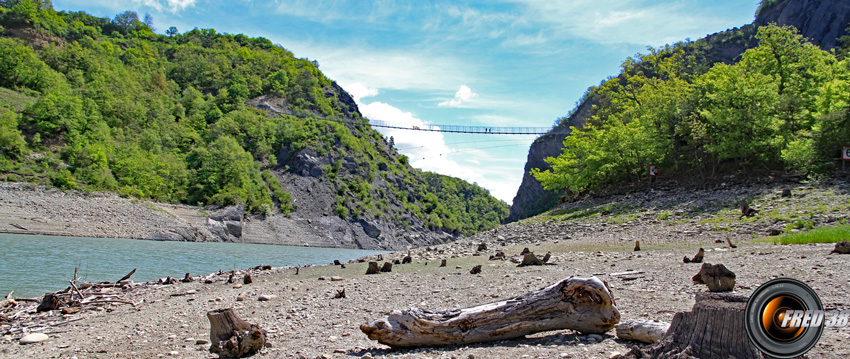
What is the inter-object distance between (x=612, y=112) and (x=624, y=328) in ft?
184

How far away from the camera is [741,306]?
3.36 m

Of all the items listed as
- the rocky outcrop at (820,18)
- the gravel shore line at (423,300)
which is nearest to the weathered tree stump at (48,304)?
the gravel shore line at (423,300)

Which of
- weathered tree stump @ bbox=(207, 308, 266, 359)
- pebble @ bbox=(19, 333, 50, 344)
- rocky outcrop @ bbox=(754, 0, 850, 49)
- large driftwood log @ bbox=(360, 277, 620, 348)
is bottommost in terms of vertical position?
pebble @ bbox=(19, 333, 50, 344)

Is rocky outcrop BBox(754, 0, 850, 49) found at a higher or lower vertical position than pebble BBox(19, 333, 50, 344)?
higher

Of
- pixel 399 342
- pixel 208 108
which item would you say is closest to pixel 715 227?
pixel 399 342

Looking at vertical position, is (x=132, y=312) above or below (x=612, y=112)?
below

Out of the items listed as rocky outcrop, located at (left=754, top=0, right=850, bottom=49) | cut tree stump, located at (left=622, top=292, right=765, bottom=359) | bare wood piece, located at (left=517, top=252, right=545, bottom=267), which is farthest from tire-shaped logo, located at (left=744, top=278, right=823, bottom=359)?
rocky outcrop, located at (left=754, top=0, right=850, bottom=49)

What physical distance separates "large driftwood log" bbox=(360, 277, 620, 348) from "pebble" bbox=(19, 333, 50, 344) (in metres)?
6.53

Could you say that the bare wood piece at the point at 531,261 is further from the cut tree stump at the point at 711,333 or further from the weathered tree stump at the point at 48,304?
the weathered tree stump at the point at 48,304

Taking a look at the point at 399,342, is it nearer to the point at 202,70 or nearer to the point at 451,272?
the point at 451,272

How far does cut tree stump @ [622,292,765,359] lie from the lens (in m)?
3.28

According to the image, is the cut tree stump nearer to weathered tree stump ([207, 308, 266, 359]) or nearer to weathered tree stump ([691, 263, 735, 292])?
weathered tree stump ([691, 263, 735, 292])

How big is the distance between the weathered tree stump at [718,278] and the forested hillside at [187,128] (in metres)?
63.5

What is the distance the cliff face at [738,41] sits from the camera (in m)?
59.0
